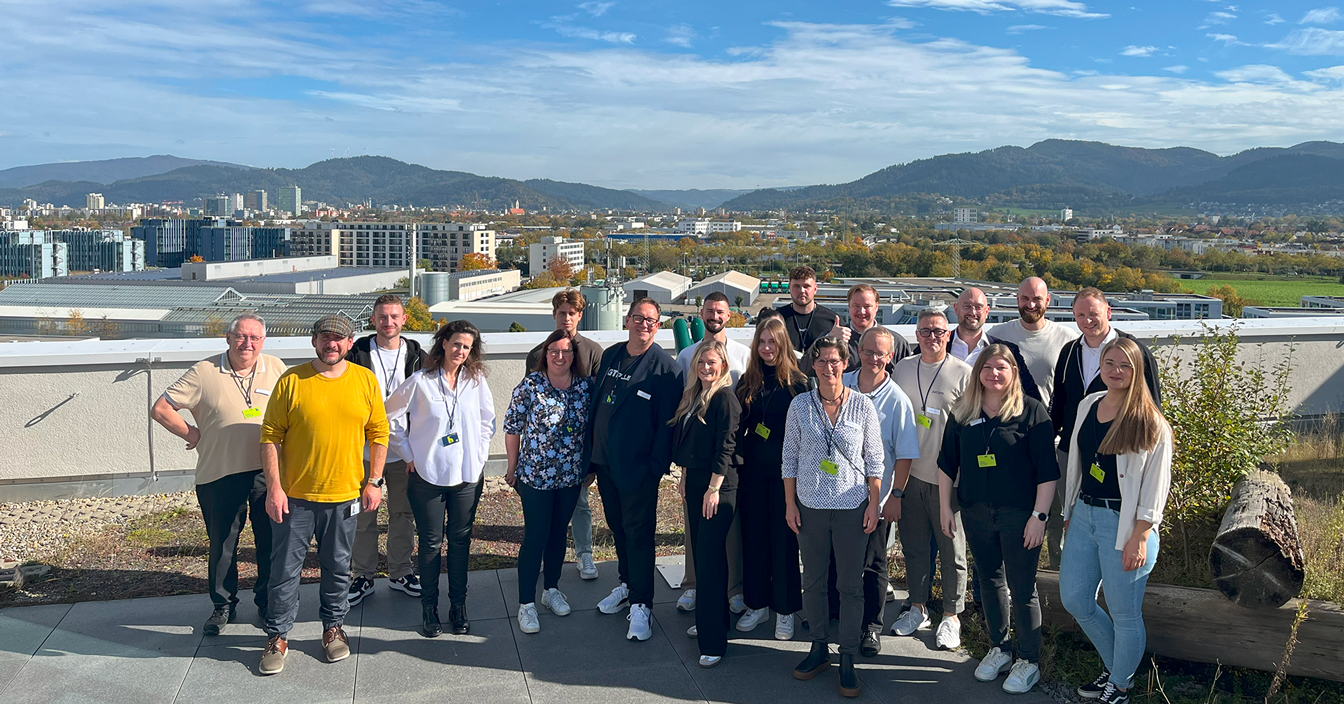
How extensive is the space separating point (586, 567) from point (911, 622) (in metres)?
1.90

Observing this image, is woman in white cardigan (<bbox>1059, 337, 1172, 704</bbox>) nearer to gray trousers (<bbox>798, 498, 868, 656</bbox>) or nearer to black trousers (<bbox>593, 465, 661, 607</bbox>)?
gray trousers (<bbox>798, 498, 868, 656</bbox>)

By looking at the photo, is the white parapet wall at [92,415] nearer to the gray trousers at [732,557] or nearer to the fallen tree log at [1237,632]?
the gray trousers at [732,557]

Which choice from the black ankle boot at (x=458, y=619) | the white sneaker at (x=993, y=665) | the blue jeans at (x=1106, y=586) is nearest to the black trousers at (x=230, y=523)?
the black ankle boot at (x=458, y=619)

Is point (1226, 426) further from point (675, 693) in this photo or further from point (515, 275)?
point (515, 275)

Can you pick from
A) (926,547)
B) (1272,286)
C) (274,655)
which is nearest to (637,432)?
(926,547)

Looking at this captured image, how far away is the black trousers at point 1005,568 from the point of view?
384cm

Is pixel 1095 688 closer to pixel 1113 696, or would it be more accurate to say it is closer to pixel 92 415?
pixel 1113 696

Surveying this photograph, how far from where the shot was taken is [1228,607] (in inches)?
153

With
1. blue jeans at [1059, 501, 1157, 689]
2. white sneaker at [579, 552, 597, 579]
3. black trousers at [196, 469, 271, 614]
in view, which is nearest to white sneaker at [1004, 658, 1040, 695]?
blue jeans at [1059, 501, 1157, 689]

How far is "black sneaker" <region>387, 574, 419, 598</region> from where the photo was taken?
4938mm

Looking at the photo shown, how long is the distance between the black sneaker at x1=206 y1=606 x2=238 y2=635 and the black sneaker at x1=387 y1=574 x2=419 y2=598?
0.82m

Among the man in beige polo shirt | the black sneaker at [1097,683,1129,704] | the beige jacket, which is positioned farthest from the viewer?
the man in beige polo shirt

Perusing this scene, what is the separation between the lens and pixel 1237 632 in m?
3.87

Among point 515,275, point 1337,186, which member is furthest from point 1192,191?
point 515,275
